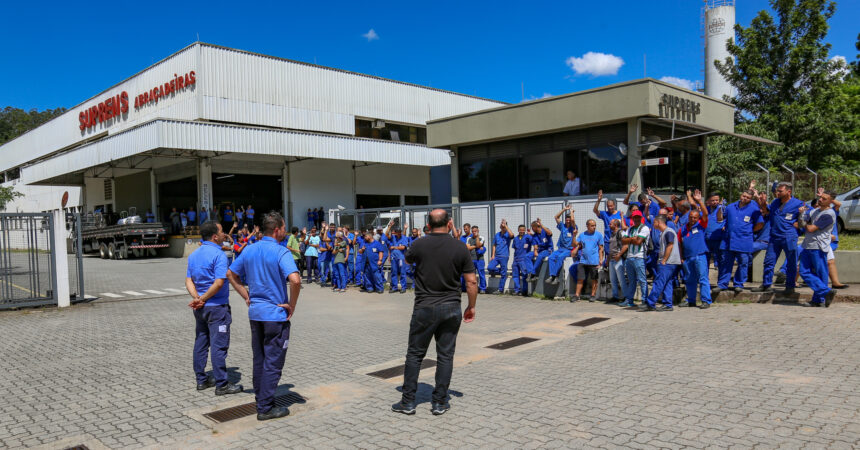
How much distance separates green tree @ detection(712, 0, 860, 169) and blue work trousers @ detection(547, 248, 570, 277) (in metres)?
16.6

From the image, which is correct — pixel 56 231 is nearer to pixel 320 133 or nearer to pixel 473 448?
pixel 473 448

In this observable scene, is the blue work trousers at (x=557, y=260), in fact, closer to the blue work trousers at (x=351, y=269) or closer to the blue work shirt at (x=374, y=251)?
the blue work shirt at (x=374, y=251)

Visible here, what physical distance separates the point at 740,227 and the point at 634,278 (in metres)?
2.01

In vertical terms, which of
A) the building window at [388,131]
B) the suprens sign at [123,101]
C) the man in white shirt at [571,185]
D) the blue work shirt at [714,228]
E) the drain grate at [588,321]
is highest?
the suprens sign at [123,101]

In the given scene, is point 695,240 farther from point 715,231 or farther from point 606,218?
point 606,218

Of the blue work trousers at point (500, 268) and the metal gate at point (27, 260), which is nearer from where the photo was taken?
the metal gate at point (27, 260)

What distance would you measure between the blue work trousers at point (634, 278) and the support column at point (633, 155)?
639 centimetres

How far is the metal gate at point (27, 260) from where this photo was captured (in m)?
11.9

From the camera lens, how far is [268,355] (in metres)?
4.87

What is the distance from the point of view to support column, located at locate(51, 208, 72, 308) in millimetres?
12383

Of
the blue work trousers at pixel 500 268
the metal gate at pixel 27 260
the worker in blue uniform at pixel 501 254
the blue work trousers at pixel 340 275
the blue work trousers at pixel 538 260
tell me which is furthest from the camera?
the blue work trousers at pixel 340 275

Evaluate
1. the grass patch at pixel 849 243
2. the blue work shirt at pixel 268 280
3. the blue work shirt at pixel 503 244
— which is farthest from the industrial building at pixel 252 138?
the blue work shirt at pixel 268 280

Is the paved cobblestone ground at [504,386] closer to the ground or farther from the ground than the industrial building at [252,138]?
closer to the ground

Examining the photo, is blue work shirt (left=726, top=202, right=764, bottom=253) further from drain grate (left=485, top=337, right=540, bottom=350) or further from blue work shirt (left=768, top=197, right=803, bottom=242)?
drain grate (left=485, top=337, right=540, bottom=350)
